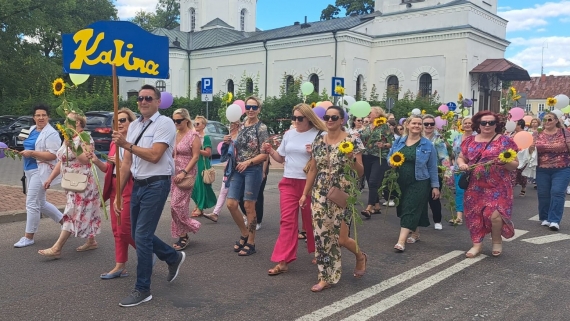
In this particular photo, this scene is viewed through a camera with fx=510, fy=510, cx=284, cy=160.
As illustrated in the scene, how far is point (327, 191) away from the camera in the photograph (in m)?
4.78

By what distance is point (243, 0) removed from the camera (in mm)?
50281

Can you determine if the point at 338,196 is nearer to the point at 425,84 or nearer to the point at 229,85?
the point at 425,84

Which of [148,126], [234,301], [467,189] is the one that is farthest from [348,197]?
[467,189]

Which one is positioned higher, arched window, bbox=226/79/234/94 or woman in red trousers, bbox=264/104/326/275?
arched window, bbox=226/79/234/94

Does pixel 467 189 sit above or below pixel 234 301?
above

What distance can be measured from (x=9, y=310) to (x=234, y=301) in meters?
1.86

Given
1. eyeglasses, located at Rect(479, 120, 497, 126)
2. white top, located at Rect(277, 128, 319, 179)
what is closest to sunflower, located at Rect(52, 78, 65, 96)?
white top, located at Rect(277, 128, 319, 179)

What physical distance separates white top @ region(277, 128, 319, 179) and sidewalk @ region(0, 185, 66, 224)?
16.5 ft

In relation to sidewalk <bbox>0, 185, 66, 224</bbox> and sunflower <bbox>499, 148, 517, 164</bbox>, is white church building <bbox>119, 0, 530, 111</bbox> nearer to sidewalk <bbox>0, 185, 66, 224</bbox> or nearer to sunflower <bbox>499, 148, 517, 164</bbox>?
sidewalk <bbox>0, 185, 66, 224</bbox>

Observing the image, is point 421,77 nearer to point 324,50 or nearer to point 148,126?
point 324,50

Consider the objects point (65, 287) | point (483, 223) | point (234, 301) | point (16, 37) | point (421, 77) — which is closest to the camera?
point (234, 301)

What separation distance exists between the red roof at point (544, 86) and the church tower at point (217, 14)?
4643 cm

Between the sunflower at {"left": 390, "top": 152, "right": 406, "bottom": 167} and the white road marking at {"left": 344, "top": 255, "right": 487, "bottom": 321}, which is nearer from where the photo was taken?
the white road marking at {"left": 344, "top": 255, "right": 487, "bottom": 321}

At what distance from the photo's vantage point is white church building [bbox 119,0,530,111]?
108 feet
